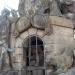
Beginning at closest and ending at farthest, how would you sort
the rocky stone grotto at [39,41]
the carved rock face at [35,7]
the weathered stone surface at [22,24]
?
1. the rocky stone grotto at [39,41]
2. the weathered stone surface at [22,24]
3. the carved rock face at [35,7]

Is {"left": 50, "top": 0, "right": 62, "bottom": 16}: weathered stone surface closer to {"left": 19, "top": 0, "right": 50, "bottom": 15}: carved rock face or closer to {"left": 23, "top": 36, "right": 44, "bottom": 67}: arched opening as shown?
{"left": 19, "top": 0, "right": 50, "bottom": 15}: carved rock face

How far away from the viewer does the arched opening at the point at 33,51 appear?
1545 cm

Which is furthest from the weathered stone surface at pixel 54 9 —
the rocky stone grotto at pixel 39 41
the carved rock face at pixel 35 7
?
the carved rock face at pixel 35 7

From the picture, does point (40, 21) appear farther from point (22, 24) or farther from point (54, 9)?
point (54, 9)

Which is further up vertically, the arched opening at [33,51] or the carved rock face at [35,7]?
the carved rock face at [35,7]

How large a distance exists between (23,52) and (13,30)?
112cm

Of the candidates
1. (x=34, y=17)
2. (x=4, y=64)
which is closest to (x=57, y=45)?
(x=34, y=17)

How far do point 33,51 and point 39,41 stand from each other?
568mm

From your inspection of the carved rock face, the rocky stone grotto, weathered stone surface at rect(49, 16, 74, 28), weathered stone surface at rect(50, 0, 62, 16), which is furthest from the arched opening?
weathered stone surface at rect(50, 0, 62, 16)

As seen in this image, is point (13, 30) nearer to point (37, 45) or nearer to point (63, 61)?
point (37, 45)

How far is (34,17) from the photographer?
49.6 feet

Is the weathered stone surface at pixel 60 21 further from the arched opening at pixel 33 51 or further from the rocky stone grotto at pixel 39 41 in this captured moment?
the arched opening at pixel 33 51

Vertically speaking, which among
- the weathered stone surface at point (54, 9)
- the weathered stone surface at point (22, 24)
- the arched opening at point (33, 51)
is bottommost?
the arched opening at point (33, 51)

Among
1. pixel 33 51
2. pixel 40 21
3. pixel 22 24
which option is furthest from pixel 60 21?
pixel 33 51
